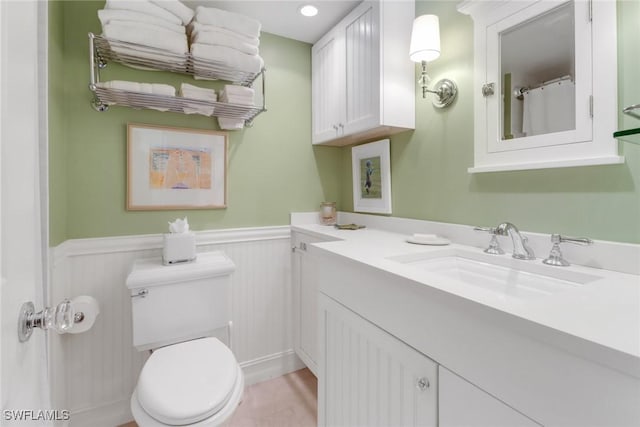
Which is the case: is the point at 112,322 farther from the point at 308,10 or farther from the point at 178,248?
the point at 308,10

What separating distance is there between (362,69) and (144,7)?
1.11 m

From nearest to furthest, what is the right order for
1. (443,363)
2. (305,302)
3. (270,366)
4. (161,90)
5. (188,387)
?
(443,363) → (188,387) → (161,90) → (305,302) → (270,366)

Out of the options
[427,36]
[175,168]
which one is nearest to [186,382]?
[175,168]

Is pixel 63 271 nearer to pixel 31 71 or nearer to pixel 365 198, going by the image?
pixel 31 71

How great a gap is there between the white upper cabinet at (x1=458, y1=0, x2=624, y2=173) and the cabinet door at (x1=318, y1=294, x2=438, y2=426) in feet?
2.75

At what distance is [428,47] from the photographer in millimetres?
1374

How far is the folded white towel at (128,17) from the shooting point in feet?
4.54

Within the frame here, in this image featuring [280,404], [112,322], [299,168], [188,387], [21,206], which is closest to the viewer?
[21,206]

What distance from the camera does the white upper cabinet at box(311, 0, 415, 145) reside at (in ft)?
5.10

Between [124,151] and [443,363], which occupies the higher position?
[124,151]

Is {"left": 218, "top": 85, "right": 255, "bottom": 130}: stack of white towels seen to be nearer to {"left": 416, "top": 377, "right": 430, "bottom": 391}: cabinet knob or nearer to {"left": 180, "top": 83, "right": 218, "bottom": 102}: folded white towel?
{"left": 180, "top": 83, "right": 218, "bottom": 102}: folded white towel

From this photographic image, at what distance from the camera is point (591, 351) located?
19.8 inches

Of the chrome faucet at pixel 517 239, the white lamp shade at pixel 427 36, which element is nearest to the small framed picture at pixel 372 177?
the white lamp shade at pixel 427 36

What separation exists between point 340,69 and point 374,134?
45 cm
